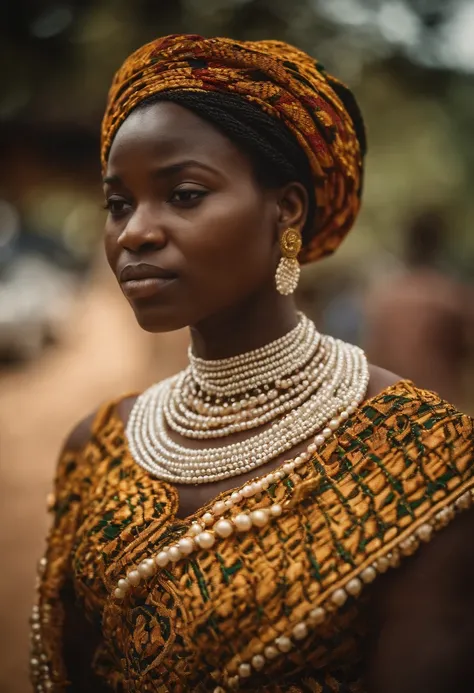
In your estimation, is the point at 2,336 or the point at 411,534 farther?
the point at 2,336

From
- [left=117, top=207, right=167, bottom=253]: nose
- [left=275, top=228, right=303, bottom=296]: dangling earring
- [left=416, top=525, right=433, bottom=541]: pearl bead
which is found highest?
[left=117, top=207, right=167, bottom=253]: nose

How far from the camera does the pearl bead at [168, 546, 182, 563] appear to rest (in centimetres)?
150

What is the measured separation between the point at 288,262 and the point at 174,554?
75 cm

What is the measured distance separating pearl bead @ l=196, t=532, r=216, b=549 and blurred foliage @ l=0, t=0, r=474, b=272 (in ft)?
11.1

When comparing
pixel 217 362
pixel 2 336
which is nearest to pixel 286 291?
pixel 217 362

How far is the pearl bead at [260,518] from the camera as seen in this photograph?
146cm

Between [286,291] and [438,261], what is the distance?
3774 mm

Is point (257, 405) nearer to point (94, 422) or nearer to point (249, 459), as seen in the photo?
point (249, 459)

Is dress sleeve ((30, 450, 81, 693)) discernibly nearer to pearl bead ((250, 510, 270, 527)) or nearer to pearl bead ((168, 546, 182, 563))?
pearl bead ((168, 546, 182, 563))

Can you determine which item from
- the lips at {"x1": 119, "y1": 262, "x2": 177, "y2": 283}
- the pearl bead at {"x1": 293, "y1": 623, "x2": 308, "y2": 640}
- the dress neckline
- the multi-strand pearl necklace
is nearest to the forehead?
the lips at {"x1": 119, "y1": 262, "x2": 177, "y2": 283}

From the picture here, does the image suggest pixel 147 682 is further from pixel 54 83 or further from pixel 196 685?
pixel 54 83

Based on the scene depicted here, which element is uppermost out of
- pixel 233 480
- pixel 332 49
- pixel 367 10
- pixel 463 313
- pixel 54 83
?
pixel 54 83

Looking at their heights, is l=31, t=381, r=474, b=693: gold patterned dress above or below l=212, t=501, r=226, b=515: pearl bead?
below

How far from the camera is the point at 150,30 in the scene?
482 centimetres
